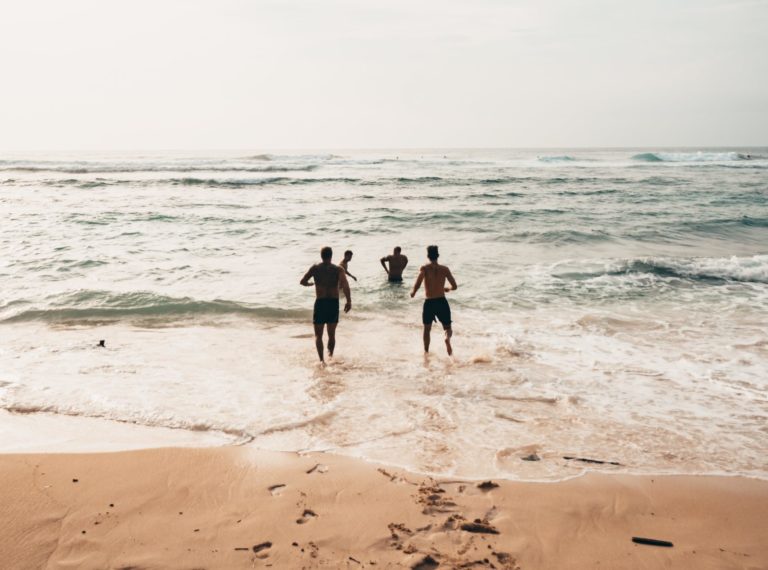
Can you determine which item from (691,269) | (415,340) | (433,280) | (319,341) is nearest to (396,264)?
(415,340)

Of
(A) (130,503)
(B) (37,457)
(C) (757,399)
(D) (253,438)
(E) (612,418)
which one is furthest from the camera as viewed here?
(C) (757,399)

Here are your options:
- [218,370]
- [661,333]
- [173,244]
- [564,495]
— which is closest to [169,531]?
[564,495]

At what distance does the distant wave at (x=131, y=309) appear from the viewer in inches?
396

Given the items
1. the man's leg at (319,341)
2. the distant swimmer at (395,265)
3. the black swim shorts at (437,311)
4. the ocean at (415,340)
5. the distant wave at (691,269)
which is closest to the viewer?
the ocean at (415,340)

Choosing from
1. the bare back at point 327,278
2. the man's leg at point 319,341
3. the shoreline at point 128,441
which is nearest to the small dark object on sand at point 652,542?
the shoreline at point 128,441

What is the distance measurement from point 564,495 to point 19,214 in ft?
A: 80.3

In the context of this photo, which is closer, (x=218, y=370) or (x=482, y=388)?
(x=482, y=388)

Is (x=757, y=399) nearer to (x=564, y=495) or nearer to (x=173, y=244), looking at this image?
(x=564, y=495)

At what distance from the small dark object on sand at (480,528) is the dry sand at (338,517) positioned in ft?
0.04

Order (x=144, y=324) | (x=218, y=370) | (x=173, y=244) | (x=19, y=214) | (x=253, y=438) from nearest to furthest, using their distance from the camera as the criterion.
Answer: (x=253, y=438) → (x=218, y=370) → (x=144, y=324) → (x=173, y=244) → (x=19, y=214)

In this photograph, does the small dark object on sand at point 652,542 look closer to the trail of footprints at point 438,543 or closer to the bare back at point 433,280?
the trail of footprints at point 438,543

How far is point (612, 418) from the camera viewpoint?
583 centimetres

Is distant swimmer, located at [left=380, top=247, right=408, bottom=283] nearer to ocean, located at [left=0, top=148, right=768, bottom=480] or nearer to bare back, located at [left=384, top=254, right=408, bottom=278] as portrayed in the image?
bare back, located at [left=384, top=254, right=408, bottom=278]

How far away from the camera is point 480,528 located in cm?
372
